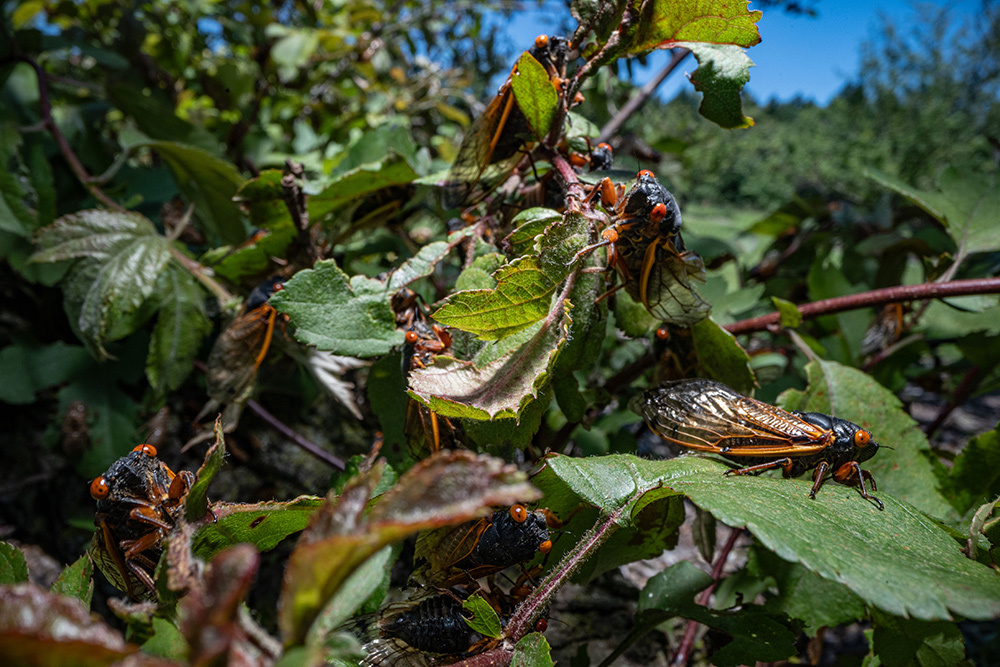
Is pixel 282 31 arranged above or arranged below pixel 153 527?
above

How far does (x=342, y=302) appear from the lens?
638 mm

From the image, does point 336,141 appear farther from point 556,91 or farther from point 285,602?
point 285,602

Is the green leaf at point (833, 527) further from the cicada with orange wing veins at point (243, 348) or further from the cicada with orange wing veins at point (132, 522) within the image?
the cicada with orange wing veins at point (243, 348)

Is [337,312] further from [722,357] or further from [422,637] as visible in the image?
[722,357]

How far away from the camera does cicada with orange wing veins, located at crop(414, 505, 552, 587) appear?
0.55 meters

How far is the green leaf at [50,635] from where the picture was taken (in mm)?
244

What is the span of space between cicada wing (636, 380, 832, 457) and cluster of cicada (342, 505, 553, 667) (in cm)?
19

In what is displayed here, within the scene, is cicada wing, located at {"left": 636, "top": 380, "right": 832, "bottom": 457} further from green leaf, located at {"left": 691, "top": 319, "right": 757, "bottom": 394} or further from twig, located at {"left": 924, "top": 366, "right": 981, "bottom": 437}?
twig, located at {"left": 924, "top": 366, "right": 981, "bottom": 437}

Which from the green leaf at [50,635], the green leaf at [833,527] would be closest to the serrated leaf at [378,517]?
the green leaf at [50,635]

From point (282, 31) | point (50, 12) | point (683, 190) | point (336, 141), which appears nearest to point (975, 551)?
point (336, 141)

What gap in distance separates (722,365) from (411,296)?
15.6 inches

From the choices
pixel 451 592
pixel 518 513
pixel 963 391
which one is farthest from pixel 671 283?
pixel 963 391

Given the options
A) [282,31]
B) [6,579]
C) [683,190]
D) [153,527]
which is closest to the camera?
[6,579]

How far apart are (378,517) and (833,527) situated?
1.27 ft
